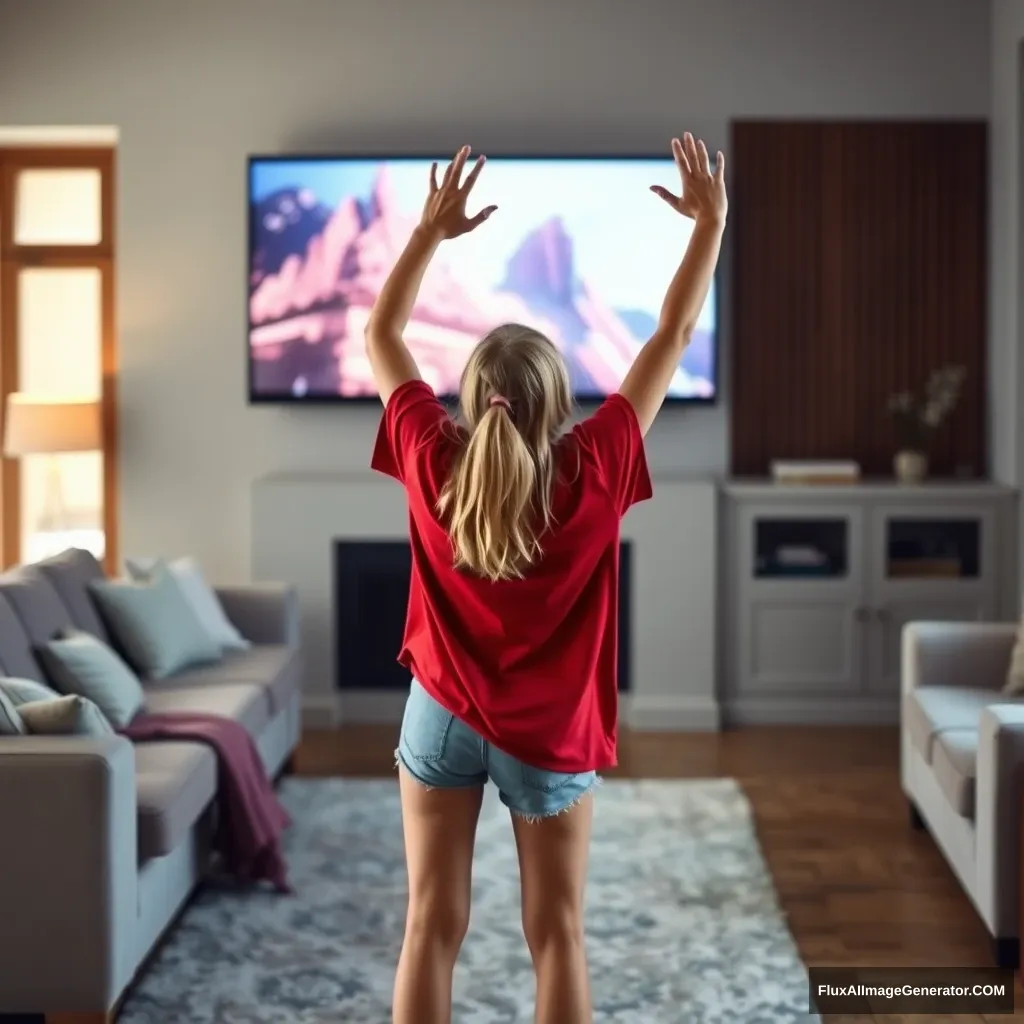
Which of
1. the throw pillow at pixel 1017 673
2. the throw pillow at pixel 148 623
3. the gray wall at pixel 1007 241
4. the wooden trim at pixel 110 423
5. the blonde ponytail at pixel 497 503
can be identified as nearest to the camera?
the blonde ponytail at pixel 497 503

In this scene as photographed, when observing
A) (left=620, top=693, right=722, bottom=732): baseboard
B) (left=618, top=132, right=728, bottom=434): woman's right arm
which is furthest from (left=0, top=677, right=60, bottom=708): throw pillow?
(left=620, top=693, right=722, bottom=732): baseboard

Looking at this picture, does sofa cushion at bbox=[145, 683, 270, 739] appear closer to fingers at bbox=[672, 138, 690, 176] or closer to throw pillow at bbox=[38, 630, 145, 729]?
throw pillow at bbox=[38, 630, 145, 729]

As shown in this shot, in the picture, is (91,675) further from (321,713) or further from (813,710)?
(813,710)

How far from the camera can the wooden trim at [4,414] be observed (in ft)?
21.2

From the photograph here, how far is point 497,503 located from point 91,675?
2.24m

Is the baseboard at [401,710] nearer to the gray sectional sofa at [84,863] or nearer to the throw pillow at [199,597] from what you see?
the throw pillow at [199,597]

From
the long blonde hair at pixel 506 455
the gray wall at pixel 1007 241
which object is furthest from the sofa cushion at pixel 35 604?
the gray wall at pixel 1007 241

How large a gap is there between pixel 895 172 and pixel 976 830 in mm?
3281

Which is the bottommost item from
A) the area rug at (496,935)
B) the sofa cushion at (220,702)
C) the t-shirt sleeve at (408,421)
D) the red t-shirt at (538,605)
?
the area rug at (496,935)

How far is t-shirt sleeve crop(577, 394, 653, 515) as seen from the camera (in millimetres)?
2119

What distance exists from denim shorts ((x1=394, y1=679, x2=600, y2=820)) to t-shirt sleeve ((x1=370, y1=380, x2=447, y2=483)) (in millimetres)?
333

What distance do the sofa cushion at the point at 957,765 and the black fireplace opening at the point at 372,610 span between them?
2.18 m

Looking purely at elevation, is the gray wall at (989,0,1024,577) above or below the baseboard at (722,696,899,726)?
above

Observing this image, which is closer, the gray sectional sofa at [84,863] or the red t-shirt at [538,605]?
the red t-shirt at [538,605]
